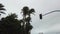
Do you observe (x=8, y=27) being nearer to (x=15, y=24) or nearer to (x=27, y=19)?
(x=15, y=24)

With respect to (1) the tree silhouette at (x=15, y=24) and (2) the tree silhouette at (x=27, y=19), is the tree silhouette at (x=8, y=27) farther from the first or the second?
(2) the tree silhouette at (x=27, y=19)

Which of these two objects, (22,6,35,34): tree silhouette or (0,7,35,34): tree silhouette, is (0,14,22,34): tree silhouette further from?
(22,6,35,34): tree silhouette

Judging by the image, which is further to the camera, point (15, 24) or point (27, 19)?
point (27, 19)

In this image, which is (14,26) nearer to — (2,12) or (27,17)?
(2,12)

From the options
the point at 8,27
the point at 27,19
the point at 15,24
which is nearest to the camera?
the point at 8,27

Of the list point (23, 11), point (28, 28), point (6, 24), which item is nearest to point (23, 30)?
point (28, 28)

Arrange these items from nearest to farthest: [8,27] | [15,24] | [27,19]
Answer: [8,27]
[15,24]
[27,19]

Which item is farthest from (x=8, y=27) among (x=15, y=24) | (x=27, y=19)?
(x=27, y=19)

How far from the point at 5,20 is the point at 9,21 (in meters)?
1.42

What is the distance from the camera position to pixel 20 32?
63.5 metres

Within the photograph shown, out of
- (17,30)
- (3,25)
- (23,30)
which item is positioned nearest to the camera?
(3,25)

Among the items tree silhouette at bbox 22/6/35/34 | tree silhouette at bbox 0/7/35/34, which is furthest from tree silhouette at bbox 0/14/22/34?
tree silhouette at bbox 22/6/35/34

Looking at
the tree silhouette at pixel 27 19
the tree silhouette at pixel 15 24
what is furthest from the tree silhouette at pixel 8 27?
the tree silhouette at pixel 27 19

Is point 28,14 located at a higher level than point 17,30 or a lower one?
higher
